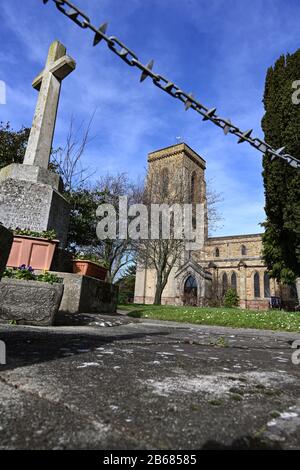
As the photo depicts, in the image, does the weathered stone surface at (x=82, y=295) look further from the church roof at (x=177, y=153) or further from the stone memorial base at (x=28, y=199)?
the church roof at (x=177, y=153)

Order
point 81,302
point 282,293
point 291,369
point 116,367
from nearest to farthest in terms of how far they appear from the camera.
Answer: point 116,367
point 291,369
point 81,302
point 282,293

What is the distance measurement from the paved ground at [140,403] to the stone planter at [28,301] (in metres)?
1.59

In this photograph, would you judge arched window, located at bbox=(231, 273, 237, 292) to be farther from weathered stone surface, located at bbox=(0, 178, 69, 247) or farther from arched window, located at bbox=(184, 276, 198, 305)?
weathered stone surface, located at bbox=(0, 178, 69, 247)

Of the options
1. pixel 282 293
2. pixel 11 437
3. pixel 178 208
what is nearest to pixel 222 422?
pixel 11 437

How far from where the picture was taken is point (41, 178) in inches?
228

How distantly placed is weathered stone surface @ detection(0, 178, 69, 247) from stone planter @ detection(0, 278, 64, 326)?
6.72 ft

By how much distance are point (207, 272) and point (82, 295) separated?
112 ft

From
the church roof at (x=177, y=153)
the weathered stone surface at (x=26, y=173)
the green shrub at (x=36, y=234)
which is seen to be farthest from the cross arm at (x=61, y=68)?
the church roof at (x=177, y=153)

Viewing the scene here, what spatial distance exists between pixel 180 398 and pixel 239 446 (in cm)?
42

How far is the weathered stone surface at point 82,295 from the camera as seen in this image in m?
5.06

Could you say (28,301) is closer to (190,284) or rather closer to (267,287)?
(190,284)

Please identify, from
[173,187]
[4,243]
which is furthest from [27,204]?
[173,187]

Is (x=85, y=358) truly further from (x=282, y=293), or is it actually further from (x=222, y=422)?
(x=282, y=293)

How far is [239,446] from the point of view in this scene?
2.83ft
